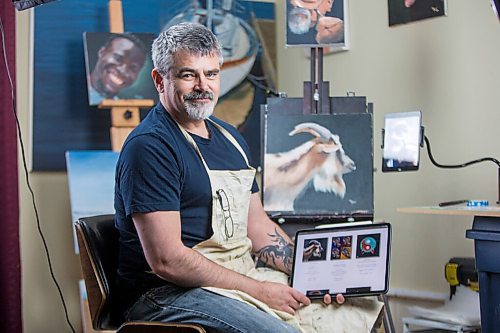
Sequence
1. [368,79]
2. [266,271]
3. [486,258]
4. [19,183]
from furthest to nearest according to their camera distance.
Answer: [368,79] < [19,183] < [486,258] < [266,271]

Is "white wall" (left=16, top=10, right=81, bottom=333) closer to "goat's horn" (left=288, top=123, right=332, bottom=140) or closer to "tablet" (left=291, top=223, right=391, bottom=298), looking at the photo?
"goat's horn" (left=288, top=123, right=332, bottom=140)

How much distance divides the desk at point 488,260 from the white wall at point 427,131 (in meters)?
0.61

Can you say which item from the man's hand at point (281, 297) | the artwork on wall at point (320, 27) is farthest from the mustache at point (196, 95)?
the artwork on wall at point (320, 27)

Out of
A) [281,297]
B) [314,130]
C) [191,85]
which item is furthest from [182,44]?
[314,130]

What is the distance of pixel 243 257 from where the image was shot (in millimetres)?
1975

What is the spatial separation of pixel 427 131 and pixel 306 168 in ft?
2.24

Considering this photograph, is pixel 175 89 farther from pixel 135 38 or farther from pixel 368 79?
pixel 368 79

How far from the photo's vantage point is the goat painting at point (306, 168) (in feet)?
8.49

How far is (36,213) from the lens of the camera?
3.04 m

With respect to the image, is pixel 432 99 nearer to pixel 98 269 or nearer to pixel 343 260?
pixel 343 260

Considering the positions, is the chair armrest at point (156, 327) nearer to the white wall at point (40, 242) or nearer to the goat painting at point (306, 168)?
the goat painting at point (306, 168)

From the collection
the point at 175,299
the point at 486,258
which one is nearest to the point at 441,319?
the point at 486,258

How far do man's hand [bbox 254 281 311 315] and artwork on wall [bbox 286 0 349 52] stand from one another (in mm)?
1156

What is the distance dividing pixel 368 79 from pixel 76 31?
4.13 ft
